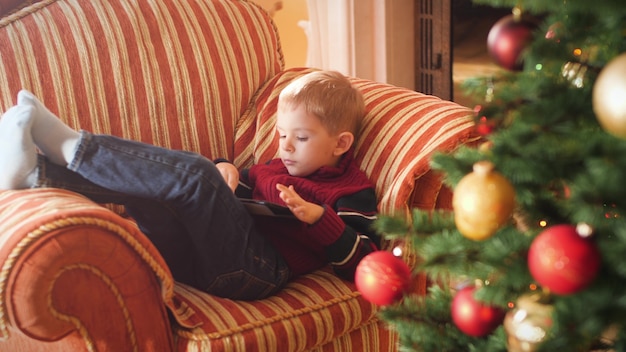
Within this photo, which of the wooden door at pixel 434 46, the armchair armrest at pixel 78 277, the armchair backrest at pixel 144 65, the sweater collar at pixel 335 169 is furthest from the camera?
the wooden door at pixel 434 46

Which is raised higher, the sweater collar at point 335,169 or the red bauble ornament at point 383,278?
the red bauble ornament at point 383,278

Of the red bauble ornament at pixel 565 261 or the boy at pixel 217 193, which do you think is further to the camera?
the boy at pixel 217 193

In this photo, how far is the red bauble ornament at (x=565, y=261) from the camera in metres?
0.76

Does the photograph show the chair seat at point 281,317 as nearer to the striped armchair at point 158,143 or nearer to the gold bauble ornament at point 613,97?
the striped armchair at point 158,143

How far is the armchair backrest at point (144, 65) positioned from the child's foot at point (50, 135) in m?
0.37

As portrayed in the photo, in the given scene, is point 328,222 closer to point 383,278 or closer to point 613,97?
point 383,278

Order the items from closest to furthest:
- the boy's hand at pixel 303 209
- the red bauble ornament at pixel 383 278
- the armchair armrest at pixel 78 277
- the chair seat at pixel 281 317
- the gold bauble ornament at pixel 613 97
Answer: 1. the gold bauble ornament at pixel 613 97
2. the red bauble ornament at pixel 383 278
3. the armchair armrest at pixel 78 277
4. the chair seat at pixel 281 317
5. the boy's hand at pixel 303 209

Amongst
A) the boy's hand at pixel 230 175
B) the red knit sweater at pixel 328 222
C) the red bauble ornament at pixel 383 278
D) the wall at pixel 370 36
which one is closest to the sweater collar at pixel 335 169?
the red knit sweater at pixel 328 222

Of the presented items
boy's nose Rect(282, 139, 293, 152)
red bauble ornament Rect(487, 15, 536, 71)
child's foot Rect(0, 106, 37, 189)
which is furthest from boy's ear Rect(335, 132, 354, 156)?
red bauble ornament Rect(487, 15, 536, 71)

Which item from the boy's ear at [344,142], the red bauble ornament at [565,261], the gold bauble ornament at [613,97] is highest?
the gold bauble ornament at [613,97]

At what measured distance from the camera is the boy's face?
173cm

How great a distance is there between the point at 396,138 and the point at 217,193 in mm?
481

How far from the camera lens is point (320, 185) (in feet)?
5.61

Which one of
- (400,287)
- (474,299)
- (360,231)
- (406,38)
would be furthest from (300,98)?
(406,38)
